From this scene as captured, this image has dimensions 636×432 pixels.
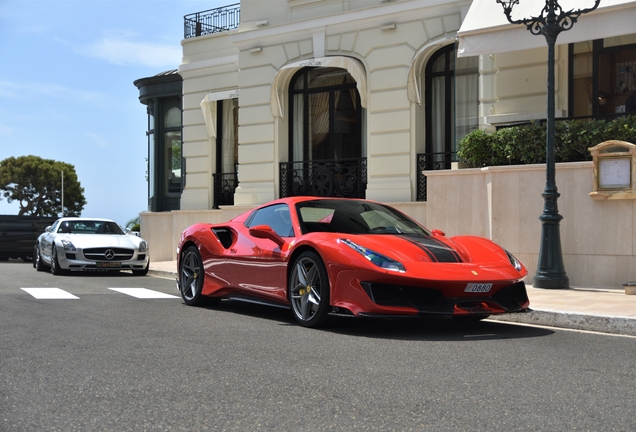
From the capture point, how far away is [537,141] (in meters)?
13.9

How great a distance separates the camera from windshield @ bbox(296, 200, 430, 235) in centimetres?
917

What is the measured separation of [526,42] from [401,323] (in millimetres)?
7288

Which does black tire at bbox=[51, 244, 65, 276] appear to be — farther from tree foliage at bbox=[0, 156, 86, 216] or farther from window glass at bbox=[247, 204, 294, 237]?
tree foliage at bbox=[0, 156, 86, 216]

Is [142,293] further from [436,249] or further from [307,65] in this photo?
[307,65]

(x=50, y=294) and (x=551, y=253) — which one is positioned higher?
(x=551, y=253)

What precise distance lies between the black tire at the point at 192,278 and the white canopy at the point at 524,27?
680cm

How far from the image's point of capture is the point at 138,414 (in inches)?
182

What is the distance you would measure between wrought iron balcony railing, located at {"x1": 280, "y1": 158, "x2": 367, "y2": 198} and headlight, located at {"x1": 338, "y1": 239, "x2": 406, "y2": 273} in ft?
37.4

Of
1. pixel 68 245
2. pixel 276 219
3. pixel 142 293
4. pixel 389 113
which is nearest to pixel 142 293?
pixel 142 293

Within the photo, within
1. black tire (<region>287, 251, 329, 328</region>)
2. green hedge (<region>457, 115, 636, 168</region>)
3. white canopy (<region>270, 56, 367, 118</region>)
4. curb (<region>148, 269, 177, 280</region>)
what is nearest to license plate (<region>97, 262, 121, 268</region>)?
curb (<region>148, 269, 177, 280</region>)

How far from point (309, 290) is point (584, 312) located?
9.91ft

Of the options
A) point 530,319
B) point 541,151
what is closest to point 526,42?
point 541,151

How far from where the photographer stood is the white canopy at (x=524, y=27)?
45.1 feet

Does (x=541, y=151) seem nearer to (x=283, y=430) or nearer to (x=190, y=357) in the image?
(x=190, y=357)
